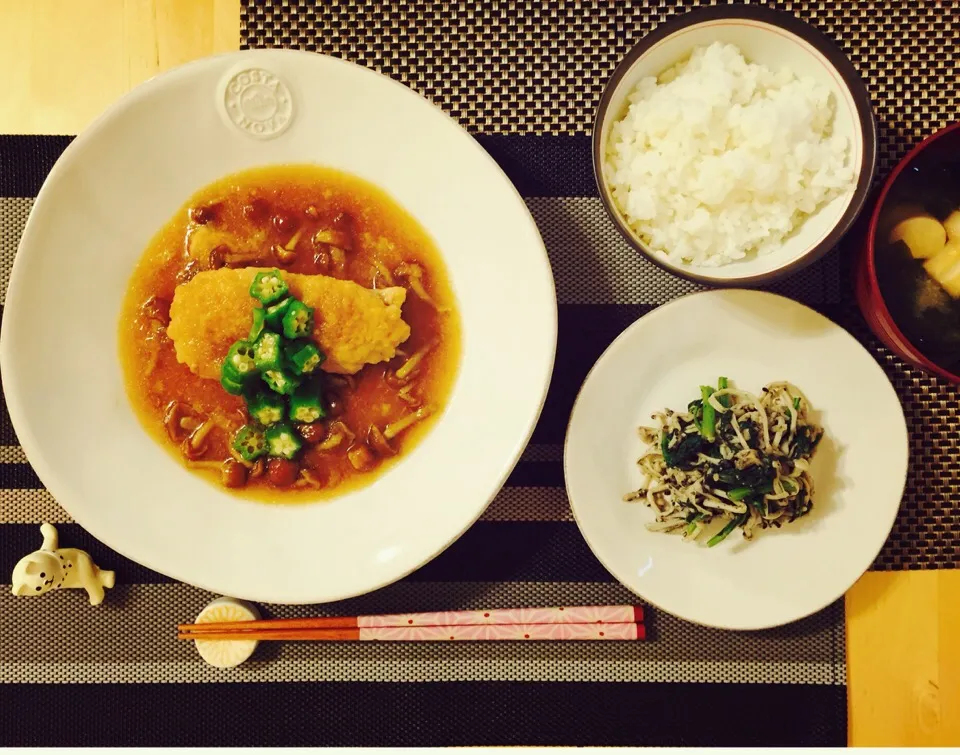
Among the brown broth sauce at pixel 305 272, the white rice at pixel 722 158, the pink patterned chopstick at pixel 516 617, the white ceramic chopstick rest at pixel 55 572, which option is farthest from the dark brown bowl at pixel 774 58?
the white ceramic chopstick rest at pixel 55 572

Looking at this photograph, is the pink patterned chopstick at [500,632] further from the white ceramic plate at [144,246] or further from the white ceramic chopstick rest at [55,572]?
the white ceramic chopstick rest at [55,572]

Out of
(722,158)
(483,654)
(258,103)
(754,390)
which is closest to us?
(722,158)

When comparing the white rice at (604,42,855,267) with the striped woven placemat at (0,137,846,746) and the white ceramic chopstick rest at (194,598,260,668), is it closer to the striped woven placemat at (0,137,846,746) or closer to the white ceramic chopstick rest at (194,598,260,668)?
the striped woven placemat at (0,137,846,746)

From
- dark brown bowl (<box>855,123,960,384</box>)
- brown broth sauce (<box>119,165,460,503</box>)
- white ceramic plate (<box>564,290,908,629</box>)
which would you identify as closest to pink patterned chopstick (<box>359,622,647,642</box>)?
white ceramic plate (<box>564,290,908,629</box>)

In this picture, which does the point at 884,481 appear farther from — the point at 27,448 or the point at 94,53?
the point at 94,53

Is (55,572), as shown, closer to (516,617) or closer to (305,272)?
(305,272)

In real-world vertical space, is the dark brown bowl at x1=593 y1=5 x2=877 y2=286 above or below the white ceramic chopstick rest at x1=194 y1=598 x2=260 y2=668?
above

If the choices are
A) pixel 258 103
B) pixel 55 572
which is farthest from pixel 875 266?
pixel 55 572

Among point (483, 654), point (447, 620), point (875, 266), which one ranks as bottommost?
point (483, 654)
